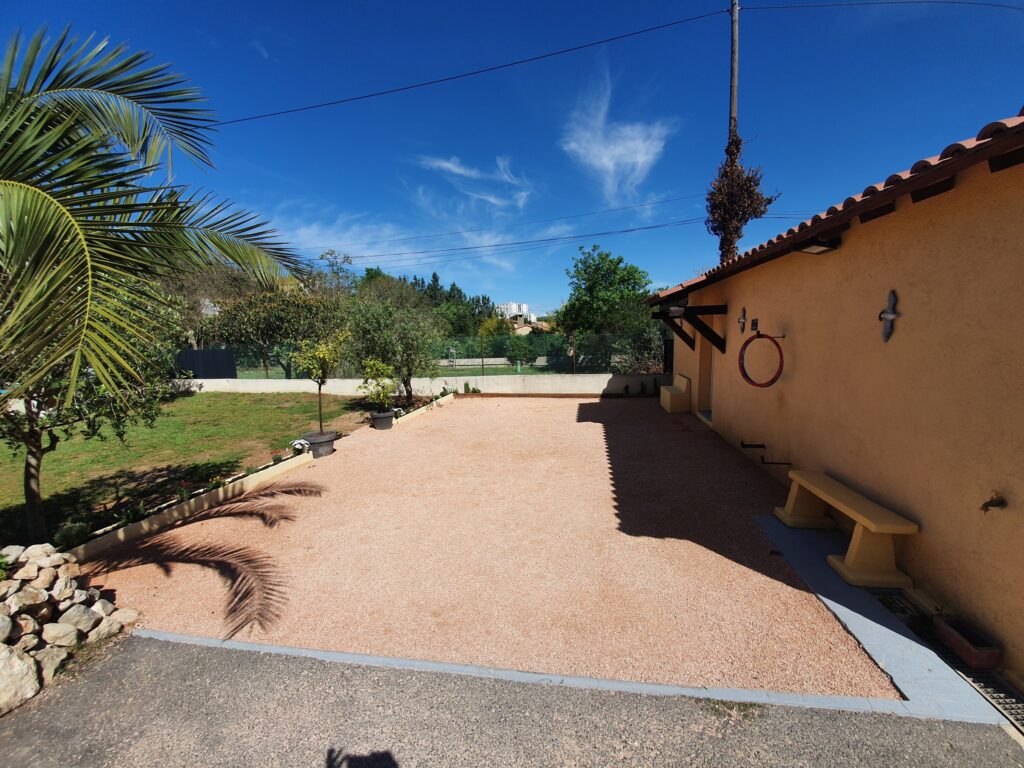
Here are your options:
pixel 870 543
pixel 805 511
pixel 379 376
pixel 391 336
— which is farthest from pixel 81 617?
pixel 391 336

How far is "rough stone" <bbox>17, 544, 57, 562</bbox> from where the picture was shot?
3316 millimetres

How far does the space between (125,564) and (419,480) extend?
327 centimetres

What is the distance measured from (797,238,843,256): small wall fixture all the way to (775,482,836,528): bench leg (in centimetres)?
243

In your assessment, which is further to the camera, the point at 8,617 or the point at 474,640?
the point at 474,640

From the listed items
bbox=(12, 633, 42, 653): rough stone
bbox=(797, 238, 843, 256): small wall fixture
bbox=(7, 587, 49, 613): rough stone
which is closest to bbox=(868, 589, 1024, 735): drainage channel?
bbox=(797, 238, 843, 256): small wall fixture

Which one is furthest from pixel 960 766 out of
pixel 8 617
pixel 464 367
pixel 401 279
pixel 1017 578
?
pixel 401 279

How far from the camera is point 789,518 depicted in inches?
165

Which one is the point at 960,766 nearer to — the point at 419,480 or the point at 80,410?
the point at 419,480

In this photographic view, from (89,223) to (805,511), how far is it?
19.7ft

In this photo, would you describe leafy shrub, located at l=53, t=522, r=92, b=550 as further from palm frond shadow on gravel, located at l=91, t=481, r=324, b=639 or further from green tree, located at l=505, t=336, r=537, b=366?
green tree, located at l=505, t=336, r=537, b=366

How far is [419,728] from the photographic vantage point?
220 cm

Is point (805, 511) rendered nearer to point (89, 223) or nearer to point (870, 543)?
point (870, 543)

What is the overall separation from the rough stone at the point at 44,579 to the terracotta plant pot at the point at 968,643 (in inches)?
246

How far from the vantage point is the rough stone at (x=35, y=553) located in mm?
3316
